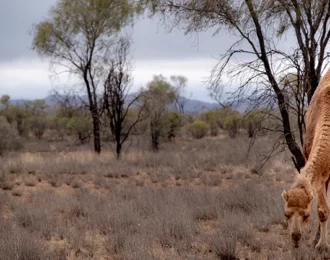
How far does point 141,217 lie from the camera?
1067 cm

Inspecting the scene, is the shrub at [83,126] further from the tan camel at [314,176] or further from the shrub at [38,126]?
the tan camel at [314,176]

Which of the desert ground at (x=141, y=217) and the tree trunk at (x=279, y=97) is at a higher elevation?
the tree trunk at (x=279, y=97)

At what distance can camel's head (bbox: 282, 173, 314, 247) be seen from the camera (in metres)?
5.54

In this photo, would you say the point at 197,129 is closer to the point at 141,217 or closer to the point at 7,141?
the point at 7,141

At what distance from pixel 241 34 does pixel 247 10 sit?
21.3 inches

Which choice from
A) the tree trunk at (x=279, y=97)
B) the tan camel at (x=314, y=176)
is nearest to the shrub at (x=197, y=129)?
the tree trunk at (x=279, y=97)

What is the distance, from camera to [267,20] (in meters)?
10.7

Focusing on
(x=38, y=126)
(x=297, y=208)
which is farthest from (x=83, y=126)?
(x=297, y=208)

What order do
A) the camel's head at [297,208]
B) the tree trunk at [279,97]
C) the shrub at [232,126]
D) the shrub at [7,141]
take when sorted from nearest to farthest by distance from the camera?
1. the camel's head at [297,208]
2. the tree trunk at [279,97]
3. the shrub at [7,141]
4. the shrub at [232,126]

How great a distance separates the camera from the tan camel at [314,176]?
18.4ft

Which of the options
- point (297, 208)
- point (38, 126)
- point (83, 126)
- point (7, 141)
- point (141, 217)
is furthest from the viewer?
point (38, 126)

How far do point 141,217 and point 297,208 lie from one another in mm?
5512

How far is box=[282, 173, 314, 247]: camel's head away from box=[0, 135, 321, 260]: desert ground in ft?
5.89

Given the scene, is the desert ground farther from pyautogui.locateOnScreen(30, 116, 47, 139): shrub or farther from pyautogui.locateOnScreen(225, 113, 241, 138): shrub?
pyautogui.locateOnScreen(30, 116, 47, 139): shrub
